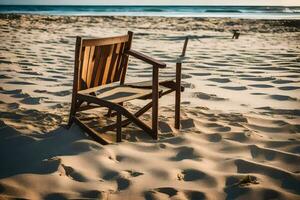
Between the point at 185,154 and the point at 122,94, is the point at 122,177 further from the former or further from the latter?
the point at 122,94

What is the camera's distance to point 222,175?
8.57 ft

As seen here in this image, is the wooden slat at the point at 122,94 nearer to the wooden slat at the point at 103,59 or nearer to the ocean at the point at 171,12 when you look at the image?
the wooden slat at the point at 103,59

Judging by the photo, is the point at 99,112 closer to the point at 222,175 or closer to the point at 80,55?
the point at 80,55

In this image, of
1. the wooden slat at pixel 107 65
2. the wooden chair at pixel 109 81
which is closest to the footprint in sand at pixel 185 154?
the wooden chair at pixel 109 81

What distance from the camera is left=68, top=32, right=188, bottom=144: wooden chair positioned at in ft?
9.95

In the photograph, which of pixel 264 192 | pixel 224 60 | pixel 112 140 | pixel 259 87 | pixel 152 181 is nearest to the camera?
pixel 264 192

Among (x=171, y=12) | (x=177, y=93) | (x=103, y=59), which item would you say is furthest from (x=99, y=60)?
(x=171, y=12)

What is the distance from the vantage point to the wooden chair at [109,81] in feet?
9.95

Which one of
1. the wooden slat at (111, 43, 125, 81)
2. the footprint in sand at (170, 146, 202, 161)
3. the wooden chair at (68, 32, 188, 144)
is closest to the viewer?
the footprint in sand at (170, 146, 202, 161)

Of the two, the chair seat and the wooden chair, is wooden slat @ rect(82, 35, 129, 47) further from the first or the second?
the chair seat

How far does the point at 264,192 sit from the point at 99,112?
2.47 meters

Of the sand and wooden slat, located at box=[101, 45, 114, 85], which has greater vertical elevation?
wooden slat, located at box=[101, 45, 114, 85]

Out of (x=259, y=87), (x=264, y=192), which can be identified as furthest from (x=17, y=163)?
(x=259, y=87)

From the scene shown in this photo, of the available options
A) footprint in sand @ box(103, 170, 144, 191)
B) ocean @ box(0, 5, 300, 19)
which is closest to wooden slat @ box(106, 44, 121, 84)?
footprint in sand @ box(103, 170, 144, 191)
